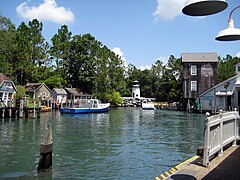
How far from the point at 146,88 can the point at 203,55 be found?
4338 cm

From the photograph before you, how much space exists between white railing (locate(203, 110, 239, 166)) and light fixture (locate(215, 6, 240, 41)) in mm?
2533

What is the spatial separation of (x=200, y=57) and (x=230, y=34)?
53387mm

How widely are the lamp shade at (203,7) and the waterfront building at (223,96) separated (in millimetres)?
37704

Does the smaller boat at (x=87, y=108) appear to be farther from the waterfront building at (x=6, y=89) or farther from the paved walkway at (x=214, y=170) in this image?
the paved walkway at (x=214, y=170)

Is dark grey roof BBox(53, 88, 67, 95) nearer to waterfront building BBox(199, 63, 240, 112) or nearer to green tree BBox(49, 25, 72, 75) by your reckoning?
green tree BBox(49, 25, 72, 75)

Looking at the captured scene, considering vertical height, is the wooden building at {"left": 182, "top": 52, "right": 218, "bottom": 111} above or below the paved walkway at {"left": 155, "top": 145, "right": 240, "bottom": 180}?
above

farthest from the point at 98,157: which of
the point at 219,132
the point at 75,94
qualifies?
the point at 75,94

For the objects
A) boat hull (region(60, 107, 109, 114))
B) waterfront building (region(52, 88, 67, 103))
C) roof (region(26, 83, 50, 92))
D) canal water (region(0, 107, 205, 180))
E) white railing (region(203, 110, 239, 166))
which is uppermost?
roof (region(26, 83, 50, 92))

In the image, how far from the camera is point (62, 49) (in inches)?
2970

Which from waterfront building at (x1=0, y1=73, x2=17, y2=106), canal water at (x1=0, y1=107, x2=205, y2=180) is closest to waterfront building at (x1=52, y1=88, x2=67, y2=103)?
waterfront building at (x1=0, y1=73, x2=17, y2=106)

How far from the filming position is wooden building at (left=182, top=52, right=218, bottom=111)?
55.2 metres

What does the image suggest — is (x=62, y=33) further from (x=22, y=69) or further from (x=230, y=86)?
(x=230, y=86)

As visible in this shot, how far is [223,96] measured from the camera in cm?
4628

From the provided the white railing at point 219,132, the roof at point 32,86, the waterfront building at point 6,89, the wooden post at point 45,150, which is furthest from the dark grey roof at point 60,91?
the white railing at point 219,132
